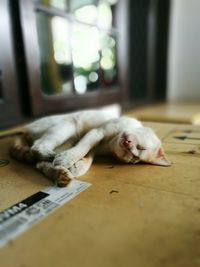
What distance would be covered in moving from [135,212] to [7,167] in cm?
38

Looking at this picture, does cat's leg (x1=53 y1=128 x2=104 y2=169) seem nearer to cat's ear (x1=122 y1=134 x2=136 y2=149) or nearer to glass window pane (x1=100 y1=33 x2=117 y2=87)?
cat's ear (x1=122 y1=134 x2=136 y2=149)

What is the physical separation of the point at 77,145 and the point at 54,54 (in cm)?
78

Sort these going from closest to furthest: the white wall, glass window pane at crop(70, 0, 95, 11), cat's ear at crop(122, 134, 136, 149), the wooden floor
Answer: the wooden floor < cat's ear at crop(122, 134, 136, 149) < glass window pane at crop(70, 0, 95, 11) < the white wall

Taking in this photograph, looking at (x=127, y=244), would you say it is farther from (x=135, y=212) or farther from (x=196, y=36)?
(x=196, y=36)

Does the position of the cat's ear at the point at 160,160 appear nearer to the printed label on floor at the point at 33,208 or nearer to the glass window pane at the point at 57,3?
the printed label on floor at the point at 33,208

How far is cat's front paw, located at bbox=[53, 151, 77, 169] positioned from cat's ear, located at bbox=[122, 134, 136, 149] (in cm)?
14

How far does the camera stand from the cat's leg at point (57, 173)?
1.77 feet

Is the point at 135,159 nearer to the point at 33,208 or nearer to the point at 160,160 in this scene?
the point at 160,160

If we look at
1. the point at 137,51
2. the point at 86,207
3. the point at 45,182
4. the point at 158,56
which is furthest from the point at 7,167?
the point at 158,56

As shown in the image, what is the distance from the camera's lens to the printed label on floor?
0.39m

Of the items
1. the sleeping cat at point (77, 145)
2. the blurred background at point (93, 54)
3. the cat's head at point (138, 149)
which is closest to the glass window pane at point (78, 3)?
the blurred background at point (93, 54)

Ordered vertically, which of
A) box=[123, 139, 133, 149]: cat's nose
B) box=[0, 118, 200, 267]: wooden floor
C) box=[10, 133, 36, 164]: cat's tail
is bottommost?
box=[0, 118, 200, 267]: wooden floor

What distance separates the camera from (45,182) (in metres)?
0.56

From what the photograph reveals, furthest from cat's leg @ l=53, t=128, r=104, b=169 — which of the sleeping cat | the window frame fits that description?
the window frame
